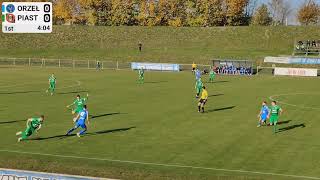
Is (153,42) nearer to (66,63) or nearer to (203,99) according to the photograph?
(66,63)

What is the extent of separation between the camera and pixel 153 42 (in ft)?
359

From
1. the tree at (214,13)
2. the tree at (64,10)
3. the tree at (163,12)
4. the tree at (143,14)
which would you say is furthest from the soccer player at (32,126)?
the tree at (64,10)

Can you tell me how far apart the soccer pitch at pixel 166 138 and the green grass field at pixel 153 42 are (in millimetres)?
53789

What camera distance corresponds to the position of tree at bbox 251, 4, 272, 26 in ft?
456

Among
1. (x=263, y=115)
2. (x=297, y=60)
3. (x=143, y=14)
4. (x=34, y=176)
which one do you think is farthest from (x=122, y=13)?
(x=34, y=176)

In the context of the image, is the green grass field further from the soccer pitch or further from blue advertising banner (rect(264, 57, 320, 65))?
the soccer pitch

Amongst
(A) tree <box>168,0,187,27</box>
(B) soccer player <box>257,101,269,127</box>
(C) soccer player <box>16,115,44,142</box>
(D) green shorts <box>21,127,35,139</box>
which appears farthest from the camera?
(A) tree <box>168,0,187,27</box>

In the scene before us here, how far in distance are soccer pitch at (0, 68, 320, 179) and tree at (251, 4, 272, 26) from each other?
94204mm

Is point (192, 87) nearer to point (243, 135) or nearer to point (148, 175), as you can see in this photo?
point (243, 135)

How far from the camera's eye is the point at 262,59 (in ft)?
298

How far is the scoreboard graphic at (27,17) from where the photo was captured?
67.0 feet

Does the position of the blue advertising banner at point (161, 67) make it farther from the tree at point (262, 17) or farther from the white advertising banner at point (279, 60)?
the tree at point (262, 17)

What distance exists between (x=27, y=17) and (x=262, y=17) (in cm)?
12584

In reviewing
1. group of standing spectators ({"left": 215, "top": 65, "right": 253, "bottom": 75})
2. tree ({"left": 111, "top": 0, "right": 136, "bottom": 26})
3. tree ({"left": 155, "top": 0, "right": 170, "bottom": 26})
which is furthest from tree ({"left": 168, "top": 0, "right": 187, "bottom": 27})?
group of standing spectators ({"left": 215, "top": 65, "right": 253, "bottom": 75})
